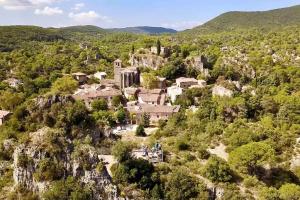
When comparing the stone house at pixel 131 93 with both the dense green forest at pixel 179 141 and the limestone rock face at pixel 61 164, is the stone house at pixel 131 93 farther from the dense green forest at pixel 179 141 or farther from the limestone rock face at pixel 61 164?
the limestone rock face at pixel 61 164

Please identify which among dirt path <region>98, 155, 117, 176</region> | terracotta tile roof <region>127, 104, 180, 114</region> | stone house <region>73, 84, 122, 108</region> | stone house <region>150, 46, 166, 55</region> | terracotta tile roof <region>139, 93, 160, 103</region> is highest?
stone house <region>150, 46, 166, 55</region>

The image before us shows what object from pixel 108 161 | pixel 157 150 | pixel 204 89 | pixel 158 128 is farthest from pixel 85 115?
pixel 204 89

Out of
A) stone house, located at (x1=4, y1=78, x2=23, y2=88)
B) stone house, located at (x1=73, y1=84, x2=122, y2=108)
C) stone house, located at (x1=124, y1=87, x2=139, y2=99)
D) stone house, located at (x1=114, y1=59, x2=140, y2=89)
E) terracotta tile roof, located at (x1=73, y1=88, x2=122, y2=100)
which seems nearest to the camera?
stone house, located at (x1=73, y1=84, x2=122, y2=108)

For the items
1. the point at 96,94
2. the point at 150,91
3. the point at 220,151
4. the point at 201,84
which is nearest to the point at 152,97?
the point at 150,91

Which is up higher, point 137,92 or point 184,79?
point 184,79

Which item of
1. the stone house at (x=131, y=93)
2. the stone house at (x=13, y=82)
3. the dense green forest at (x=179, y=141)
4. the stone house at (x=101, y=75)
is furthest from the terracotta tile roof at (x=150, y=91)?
the stone house at (x=13, y=82)

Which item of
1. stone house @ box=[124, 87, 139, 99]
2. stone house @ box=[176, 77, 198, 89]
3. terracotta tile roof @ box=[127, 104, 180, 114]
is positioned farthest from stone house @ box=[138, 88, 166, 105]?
terracotta tile roof @ box=[127, 104, 180, 114]

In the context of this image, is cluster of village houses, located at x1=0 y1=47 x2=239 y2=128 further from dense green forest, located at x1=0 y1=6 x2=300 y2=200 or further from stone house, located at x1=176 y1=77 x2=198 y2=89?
dense green forest, located at x1=0 y1=6 x2=300 y2=200

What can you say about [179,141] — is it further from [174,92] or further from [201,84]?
[201,84]

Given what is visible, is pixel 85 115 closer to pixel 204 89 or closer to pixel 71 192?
pixel 71 192
